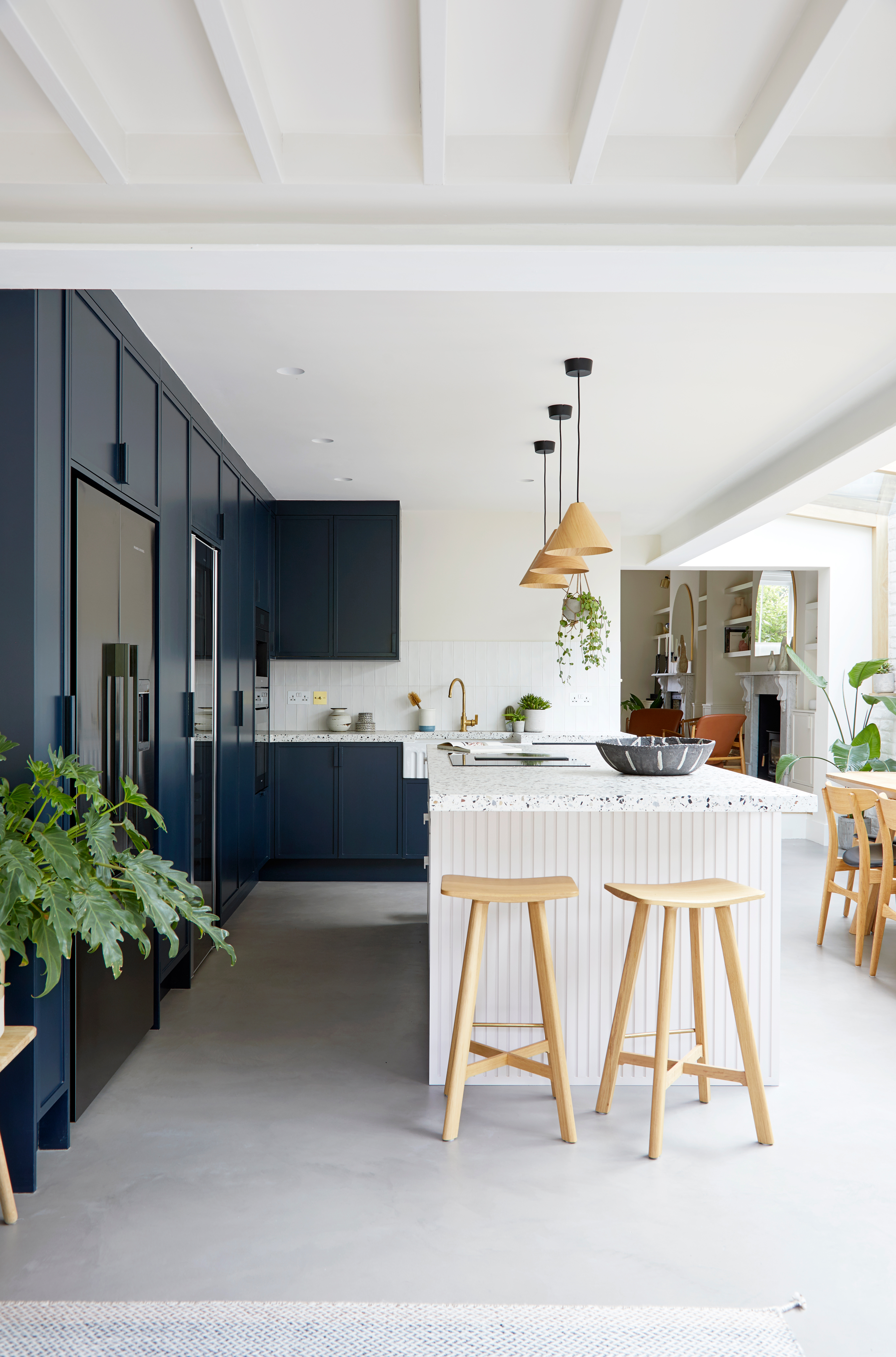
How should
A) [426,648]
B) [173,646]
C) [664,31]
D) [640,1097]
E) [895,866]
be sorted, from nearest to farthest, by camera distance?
[664,31], [640,1097], [173,646], [895,866], [426,648]

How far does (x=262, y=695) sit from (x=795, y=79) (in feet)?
15.4

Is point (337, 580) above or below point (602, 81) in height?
below

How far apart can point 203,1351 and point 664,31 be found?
2.58 meters

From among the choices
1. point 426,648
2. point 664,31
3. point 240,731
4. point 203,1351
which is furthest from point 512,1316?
point 426,648

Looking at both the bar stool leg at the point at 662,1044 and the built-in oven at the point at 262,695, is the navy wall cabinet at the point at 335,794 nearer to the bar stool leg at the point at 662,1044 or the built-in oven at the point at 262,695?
the built-in oven at the point at 262,695

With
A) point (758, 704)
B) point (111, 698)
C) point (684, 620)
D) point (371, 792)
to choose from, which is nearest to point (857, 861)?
point (371, 792)

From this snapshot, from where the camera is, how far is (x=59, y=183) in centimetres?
202

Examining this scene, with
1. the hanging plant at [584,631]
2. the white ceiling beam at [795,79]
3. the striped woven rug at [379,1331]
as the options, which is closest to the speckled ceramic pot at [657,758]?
the hanging plant at [584,631]

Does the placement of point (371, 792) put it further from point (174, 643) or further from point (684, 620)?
point (684, 620)

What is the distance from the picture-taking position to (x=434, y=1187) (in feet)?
7.48

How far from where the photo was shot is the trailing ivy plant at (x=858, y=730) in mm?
6227

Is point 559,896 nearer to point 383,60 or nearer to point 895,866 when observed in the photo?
point 383,60

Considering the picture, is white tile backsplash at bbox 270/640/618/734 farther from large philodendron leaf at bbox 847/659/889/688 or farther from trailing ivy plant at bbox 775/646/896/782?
large philodendron leaf at bbox 847/659/889/688

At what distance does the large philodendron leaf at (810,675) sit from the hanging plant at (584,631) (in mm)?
1288
